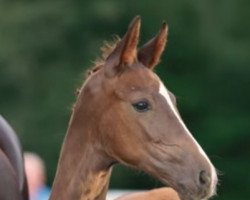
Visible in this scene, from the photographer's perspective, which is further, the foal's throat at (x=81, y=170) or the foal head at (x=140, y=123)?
the foal's throat at (x=81, y=170)

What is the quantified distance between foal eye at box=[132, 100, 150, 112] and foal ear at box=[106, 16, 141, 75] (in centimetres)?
20

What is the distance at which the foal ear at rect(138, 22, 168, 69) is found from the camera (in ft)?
22.6

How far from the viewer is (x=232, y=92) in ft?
53.0

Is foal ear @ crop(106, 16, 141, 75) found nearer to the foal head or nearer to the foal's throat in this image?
the foal head

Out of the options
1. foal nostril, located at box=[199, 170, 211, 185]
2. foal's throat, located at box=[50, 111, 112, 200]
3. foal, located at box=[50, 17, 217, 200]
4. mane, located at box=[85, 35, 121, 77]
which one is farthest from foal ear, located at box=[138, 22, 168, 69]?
foal nostril, located at box=[199, 170, 211, 185]

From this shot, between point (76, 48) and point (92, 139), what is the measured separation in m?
9.56

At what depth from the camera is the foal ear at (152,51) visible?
22.6ft

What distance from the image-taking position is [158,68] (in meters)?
15.9

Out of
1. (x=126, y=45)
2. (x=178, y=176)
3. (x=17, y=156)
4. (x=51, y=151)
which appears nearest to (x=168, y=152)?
(x=178, y=176)

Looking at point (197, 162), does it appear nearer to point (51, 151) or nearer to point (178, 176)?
point (178, 176)

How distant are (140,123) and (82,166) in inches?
14.6

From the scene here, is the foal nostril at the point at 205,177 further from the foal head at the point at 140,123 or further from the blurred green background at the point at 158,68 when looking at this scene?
the blurred green background at the point at 158,68

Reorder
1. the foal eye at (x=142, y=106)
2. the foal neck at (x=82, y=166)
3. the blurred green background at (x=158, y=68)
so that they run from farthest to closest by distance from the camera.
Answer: the blurred green background at (x=158, y=68)
the foal neck at (x=82, y=166)
the foal eye at (x=142, y=106)

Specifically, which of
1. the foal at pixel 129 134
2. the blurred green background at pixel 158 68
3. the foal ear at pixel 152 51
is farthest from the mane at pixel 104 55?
the blurred green background at pixel 158 68
